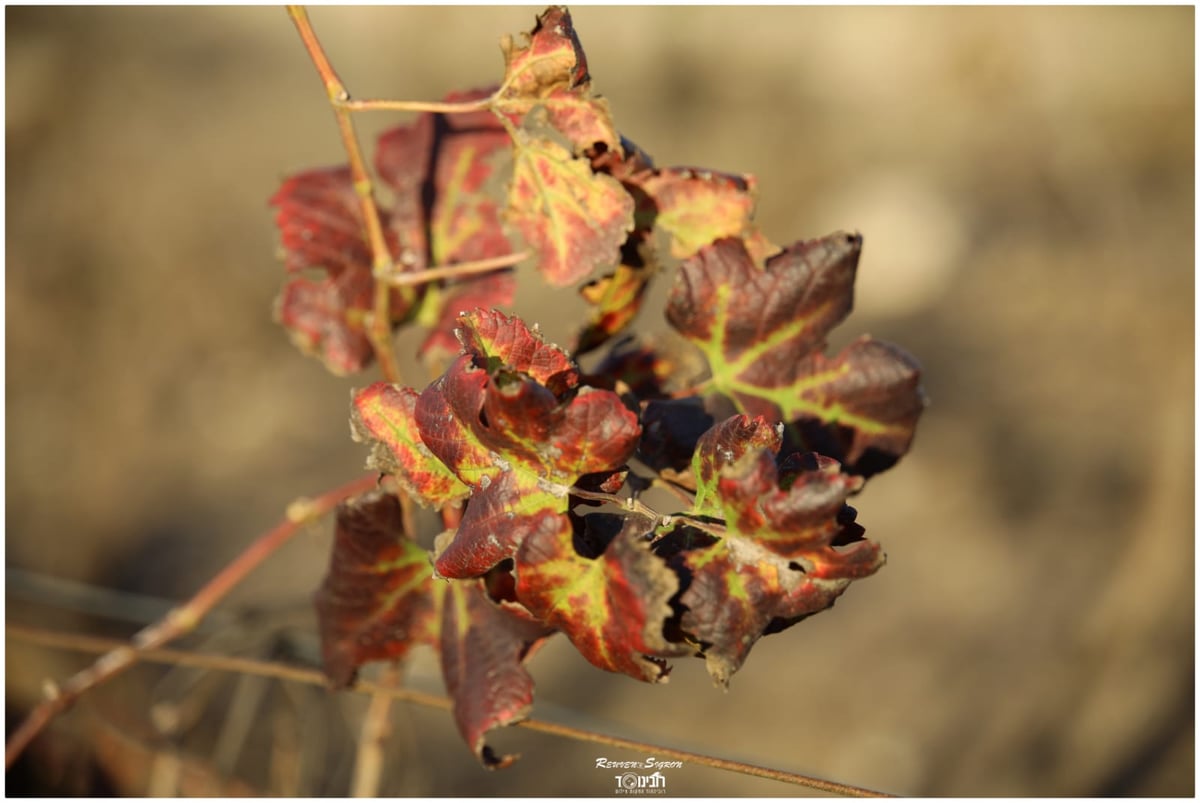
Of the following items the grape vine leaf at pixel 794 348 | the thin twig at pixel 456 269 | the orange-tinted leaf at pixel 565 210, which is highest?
the orange-tinted leaf at pixel 565 210

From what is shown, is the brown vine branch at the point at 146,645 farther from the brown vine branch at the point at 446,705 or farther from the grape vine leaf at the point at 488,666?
the grape vine leaf at the point at 488,666

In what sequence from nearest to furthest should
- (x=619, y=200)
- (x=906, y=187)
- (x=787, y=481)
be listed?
(x=787, y=481)
(x=619, y=200)
(x=906, y=187)

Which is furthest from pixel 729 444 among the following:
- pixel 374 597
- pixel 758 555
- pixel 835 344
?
pixel 835 344

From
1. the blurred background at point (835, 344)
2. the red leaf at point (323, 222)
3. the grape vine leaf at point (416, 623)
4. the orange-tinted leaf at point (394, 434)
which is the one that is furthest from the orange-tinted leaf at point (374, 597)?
the blurred background at point (835, 344)

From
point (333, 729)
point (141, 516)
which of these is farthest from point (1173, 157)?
point (141, 516)

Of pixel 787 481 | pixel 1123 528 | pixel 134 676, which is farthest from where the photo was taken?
pixel 1123 528

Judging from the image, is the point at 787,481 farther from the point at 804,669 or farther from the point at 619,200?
the point at 804,669
